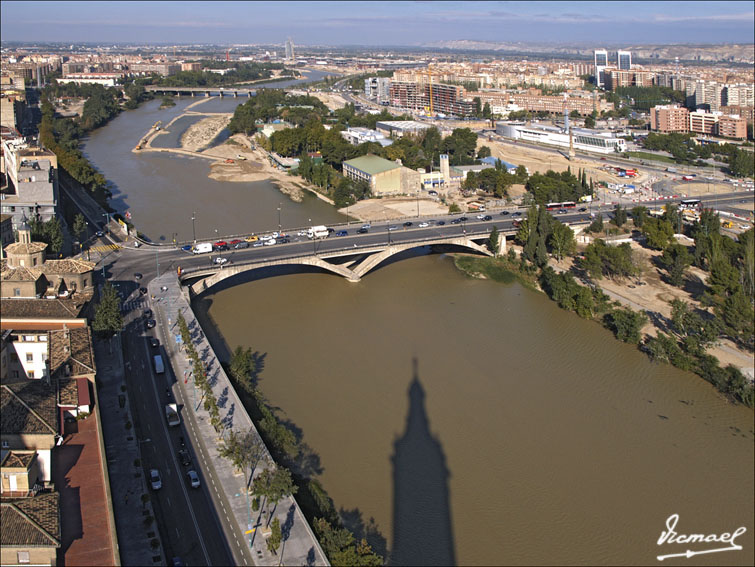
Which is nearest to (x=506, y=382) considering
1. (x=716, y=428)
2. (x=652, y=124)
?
(x=716, y=428)

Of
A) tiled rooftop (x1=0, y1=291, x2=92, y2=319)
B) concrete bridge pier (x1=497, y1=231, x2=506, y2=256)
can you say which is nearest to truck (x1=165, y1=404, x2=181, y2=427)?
tiled rooftop (x1=0, y1=291, x2=92, y2=319)

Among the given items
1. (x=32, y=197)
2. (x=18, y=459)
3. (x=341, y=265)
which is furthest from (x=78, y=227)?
(x=18, y=459)

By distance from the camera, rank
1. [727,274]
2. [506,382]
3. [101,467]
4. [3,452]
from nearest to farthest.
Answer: [3,452]
[101,467]
[506,382]
[727,274]

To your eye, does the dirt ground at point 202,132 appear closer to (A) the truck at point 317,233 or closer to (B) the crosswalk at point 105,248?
(B) the crosswalk at point 105,248

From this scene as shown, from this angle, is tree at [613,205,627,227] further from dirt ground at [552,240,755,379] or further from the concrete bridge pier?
the concrete bridge pier

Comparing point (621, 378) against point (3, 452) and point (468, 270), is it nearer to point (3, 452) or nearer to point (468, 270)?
point (468, 270)

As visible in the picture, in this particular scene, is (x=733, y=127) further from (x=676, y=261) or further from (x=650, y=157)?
(x=676, y=261)
